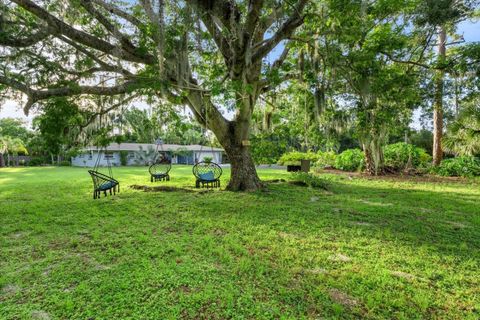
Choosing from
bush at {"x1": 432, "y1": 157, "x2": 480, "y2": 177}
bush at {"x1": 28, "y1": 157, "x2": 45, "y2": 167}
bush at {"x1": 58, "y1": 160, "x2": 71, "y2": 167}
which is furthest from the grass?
bush at {"x1": 28, "y1": 157, "x2": 45, "y2": 167}

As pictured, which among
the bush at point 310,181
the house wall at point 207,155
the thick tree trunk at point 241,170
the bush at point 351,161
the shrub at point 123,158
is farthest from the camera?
the house wall at point 207,155

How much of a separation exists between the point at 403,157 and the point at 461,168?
2153mm

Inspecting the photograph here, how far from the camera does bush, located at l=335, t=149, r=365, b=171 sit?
13052 mm

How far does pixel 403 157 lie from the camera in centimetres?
1216

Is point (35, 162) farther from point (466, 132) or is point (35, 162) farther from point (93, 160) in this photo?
point (466, 132)

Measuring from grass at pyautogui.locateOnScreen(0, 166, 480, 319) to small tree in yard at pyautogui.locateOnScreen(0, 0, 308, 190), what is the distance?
258 centimetres

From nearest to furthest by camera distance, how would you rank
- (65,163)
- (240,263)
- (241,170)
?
(240,263) → (241,170) → (65,163)

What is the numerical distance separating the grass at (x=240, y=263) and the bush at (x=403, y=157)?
23.6ft

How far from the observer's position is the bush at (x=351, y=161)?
1305cm

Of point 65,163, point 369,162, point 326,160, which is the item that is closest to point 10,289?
point 369,162

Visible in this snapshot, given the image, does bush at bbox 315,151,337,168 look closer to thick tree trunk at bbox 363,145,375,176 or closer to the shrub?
thick tree trunk at bbox 363,145,375,176

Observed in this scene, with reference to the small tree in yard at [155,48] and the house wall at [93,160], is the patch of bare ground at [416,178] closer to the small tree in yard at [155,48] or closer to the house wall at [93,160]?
the small tree in yard at [155,48]

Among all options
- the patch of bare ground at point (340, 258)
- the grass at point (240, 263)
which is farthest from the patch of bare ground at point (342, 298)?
the patch of bare ground at point (340, 258)

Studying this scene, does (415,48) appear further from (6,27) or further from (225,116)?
(6,27)
